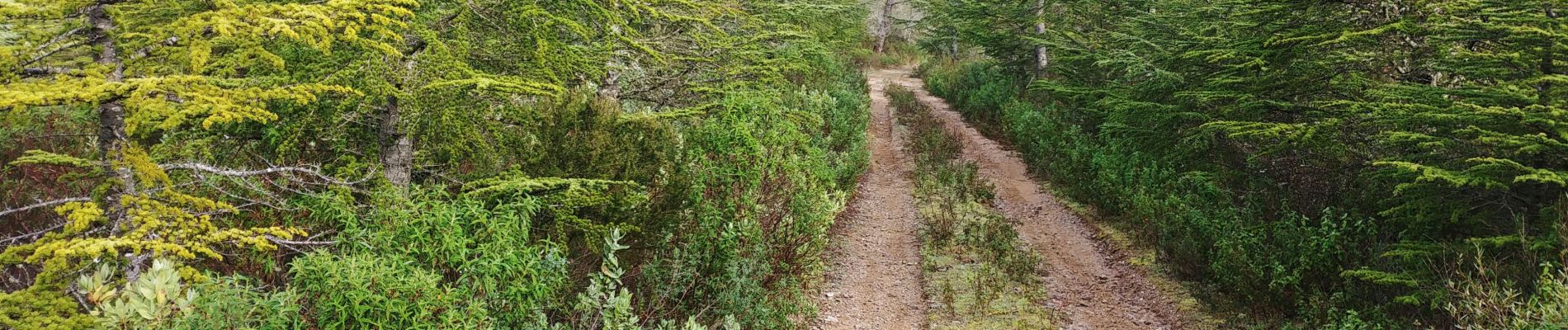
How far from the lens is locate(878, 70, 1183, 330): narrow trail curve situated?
8305 mm

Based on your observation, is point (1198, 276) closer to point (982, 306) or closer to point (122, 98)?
point (982, 306)

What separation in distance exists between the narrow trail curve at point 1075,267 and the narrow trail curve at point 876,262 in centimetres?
173

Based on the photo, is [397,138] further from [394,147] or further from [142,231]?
[142,231]

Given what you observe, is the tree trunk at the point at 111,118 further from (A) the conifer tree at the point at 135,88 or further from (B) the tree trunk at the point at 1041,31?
(B) the tree trunk at the point at 1041,31

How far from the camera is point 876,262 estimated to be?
34.2 feet

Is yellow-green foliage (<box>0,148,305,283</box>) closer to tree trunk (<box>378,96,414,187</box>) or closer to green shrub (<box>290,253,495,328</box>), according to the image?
green shrub (<box>290,253,495,328</box>)

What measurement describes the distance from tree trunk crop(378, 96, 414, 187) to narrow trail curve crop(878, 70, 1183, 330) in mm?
6922

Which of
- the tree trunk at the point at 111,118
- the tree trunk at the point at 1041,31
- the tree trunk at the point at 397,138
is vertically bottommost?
the tree trunk at the point at 1041,31

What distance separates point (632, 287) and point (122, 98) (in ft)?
13.0

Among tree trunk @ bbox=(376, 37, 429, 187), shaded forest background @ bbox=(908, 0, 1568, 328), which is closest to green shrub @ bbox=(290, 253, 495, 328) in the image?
tree trunk @ bbox=(376, 37, 429, 187)

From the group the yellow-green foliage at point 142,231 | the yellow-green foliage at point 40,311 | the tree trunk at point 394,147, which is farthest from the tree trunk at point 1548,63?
the yellow-green foliage at point 40,311

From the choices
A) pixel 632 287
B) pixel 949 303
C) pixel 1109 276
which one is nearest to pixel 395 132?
pixel 632 287

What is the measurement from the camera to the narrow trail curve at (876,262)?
853 cm

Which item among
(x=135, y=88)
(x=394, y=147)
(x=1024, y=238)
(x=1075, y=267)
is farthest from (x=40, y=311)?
(x=1024, y=238)
